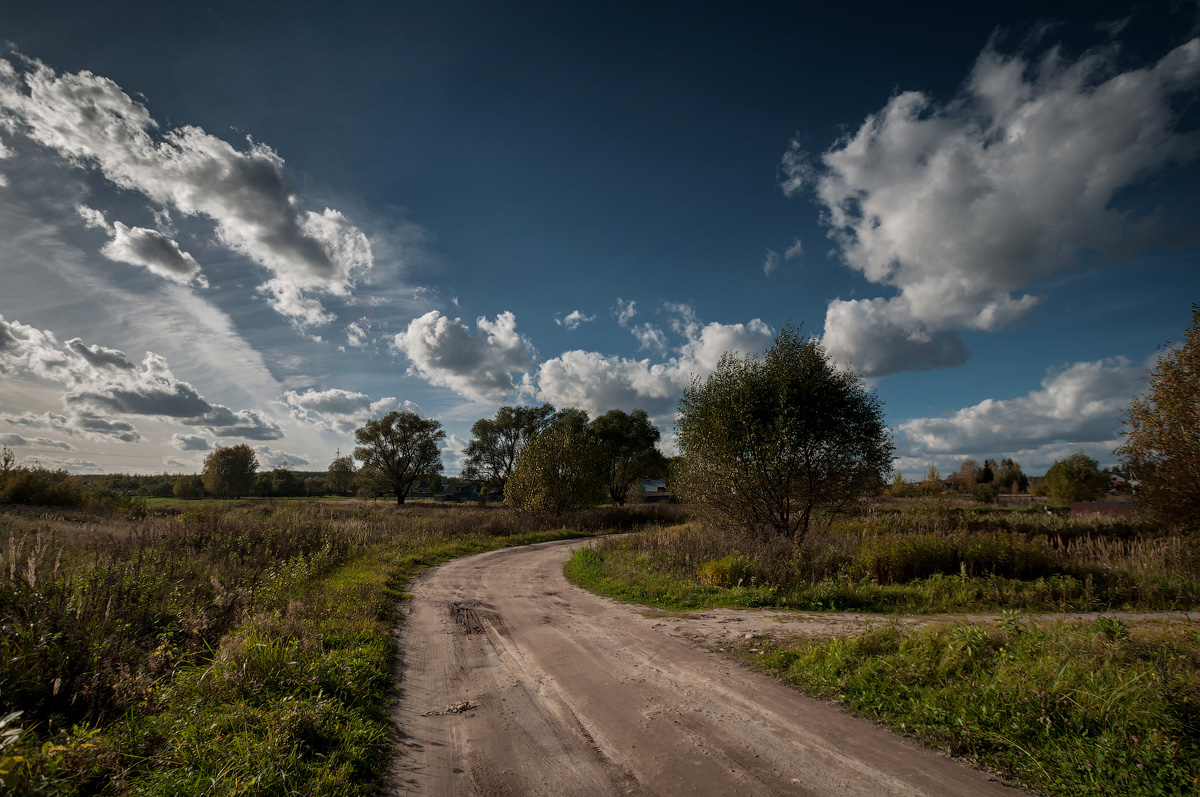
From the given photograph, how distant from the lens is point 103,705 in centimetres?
559

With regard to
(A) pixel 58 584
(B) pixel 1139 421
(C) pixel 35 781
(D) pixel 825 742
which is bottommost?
(D) pixel 825 742

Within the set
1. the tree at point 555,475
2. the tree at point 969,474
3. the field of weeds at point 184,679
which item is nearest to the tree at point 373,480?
the tree at point 555,475

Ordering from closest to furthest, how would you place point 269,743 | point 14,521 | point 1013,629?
point 269,743
point 1013,629
point 14,521

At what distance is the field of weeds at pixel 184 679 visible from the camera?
164 inches

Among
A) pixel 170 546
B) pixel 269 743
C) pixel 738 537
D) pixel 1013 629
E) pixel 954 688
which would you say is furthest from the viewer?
pixel 738 537

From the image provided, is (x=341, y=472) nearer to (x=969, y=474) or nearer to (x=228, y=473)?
(x=228, y=473)

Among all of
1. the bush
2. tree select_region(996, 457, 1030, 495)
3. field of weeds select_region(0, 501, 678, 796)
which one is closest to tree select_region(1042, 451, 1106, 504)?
the bush

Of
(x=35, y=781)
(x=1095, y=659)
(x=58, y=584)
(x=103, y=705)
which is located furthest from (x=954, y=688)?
(x=58, y=584)

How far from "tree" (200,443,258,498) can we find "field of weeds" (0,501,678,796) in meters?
86.7

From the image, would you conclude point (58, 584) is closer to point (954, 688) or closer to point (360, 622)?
point (360, 622)

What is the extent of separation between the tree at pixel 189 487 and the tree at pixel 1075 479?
368 ft

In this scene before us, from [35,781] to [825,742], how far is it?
682 centimetres

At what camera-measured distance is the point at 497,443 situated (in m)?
64.3

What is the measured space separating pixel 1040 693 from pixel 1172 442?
16438 mm
